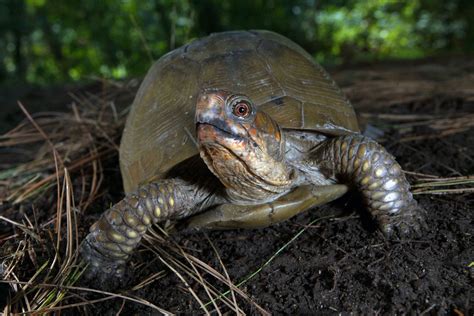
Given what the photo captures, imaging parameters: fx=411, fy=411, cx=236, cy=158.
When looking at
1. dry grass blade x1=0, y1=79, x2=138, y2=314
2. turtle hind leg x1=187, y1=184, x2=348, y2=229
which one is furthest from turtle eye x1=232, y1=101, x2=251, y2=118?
dry grass blade x1=0, y1=79, x2=138, y2=314

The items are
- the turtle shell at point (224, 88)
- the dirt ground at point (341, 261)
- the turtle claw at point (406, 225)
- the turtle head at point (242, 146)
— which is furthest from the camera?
the turtle shell at point (224, 88)

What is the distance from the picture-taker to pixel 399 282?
1446 millimetres

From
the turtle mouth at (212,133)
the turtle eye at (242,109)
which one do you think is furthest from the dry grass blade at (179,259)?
the turtle eye at (242,109)

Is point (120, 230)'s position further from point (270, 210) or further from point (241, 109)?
point (241, 109)

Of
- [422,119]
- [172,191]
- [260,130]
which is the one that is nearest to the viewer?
[260,130]

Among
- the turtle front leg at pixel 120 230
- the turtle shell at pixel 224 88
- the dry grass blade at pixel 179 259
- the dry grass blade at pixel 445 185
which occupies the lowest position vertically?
the dry grass blade at pixel 445 185

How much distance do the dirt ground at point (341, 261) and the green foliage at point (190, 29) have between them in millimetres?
5069

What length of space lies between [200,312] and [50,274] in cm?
69

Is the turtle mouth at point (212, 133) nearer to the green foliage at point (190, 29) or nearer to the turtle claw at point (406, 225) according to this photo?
the turtle claw at point (406, 225)

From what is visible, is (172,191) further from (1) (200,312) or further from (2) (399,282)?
(2) (399,282)

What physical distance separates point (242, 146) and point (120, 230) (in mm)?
695

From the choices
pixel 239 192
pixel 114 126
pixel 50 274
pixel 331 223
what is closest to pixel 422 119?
pixel 331 223

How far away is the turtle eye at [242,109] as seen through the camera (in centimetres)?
157

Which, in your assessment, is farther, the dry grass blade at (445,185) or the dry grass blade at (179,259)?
the dry grass blade at (445,185)
